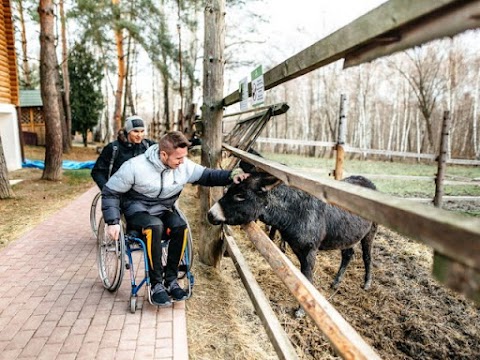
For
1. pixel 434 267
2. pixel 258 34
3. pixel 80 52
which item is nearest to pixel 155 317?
pixel 434 267

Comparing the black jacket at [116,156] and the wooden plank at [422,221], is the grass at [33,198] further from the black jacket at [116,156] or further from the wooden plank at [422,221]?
the wooden plank at [422,221]

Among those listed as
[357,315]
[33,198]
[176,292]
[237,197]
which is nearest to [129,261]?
[176,292]

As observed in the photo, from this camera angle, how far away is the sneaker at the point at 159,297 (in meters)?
2.86

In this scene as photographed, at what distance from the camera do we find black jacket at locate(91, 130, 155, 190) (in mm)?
3797

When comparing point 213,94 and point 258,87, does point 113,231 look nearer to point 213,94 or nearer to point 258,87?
point 258,87

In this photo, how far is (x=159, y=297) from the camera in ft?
9.43

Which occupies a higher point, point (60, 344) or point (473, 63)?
point (473, 63)

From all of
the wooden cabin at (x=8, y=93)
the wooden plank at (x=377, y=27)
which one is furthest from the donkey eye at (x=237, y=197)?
the wooden cabin at (x=8, y=93)

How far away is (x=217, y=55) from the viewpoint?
361 cm

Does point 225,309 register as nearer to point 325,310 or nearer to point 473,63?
→ point 325,310

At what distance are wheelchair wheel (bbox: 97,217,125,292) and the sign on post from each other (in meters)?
1.70

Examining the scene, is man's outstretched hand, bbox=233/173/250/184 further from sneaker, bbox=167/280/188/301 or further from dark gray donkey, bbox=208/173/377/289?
sneaker, bbox=167/280/188/301

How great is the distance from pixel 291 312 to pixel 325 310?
1.87 meters

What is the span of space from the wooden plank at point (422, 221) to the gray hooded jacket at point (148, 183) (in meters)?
1.97
